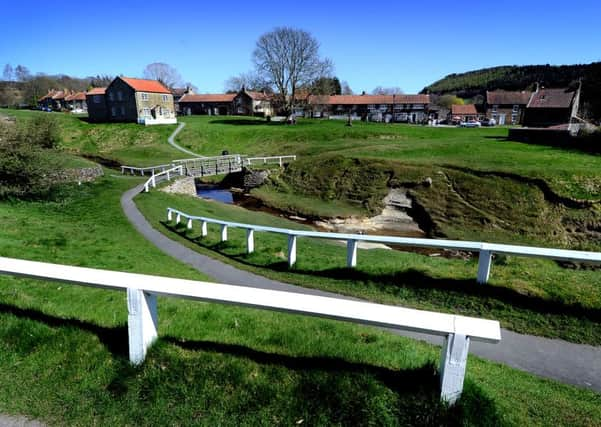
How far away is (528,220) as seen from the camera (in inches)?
880

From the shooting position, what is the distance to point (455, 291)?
7.40 m

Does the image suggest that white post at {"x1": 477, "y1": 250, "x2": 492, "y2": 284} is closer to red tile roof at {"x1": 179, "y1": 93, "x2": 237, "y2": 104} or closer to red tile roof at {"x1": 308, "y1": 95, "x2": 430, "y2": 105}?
red tile roof at {"x1": 308, "y1": 95, "x2": 430, "y2": 105}

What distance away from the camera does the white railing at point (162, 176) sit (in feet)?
87.2

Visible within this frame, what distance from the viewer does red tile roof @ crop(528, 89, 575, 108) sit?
202 ft

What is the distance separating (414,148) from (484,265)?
31594 mm

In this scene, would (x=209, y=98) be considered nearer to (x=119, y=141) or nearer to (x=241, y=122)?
(x=241, y=122)

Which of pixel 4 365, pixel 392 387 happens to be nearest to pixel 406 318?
pixel 392 387

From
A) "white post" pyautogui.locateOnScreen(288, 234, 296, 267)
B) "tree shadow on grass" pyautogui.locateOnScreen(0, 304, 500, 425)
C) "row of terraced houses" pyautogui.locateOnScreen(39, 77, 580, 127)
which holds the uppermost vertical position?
"row of terraced houses" pyautogui.locateOnScreen(39, 77, 580, 127)

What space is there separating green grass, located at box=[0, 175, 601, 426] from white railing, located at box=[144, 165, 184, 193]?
22.2m

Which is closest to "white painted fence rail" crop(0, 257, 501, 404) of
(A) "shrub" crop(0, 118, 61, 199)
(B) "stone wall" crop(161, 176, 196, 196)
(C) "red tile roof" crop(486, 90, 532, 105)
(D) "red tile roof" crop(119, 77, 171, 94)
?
(A) "shrub" crop(0, 118, 61, 199)

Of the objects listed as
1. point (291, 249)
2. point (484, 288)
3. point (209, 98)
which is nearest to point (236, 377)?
point (484, 288)

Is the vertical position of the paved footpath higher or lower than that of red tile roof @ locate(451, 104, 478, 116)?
lower

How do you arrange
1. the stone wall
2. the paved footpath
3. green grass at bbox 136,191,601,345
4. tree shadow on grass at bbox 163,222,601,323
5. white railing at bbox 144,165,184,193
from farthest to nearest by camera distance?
the stone wall, white railing at bbox 144,165,184,193, tree shadow on grass at bbox 163,222,601,323, green grass at bbox 136,191,601,345, the paved footpath

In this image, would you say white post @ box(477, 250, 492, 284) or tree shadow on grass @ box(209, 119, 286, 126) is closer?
white post @ box(477, 250, 492, 284)
